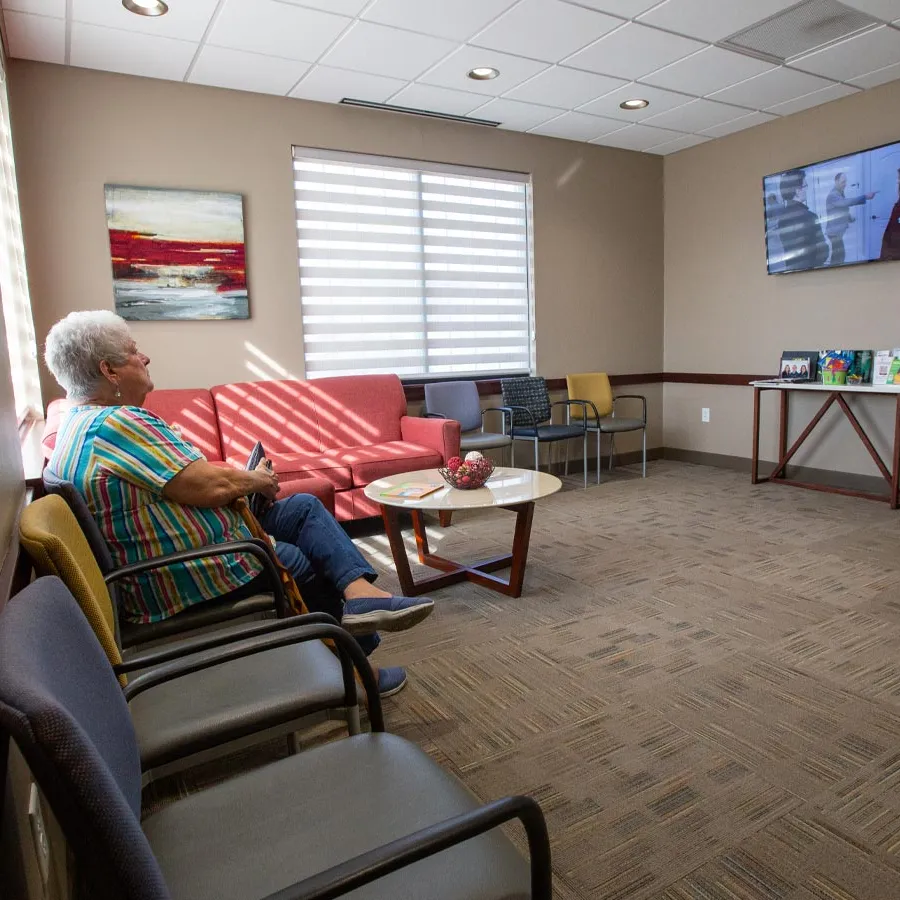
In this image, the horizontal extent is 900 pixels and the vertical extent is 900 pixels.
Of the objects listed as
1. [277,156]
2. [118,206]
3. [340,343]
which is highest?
[277,156]

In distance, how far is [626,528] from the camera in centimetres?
388

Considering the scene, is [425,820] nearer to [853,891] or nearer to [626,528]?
[853,891]

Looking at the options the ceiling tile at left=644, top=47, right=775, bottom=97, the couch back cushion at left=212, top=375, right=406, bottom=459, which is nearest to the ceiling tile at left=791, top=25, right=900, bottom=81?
the ceiling tile at left=644, top=47, right=775, bottom=97

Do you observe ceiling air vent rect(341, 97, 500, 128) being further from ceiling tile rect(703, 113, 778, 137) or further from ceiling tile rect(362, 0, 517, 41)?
ceiling tile rect(703, 113, 778, 137)

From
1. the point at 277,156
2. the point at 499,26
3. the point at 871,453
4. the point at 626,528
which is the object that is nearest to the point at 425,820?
the point at 626,528

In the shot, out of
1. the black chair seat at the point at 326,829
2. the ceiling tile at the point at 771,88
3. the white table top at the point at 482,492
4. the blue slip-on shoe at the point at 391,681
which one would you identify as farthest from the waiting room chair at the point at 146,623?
the ceiling tile at the point at 771,88

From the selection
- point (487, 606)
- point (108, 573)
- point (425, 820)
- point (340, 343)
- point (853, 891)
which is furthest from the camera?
point (340, 343)

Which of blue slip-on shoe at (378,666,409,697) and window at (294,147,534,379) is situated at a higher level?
window at (294,147,534,379)

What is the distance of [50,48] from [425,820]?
13.3 feet

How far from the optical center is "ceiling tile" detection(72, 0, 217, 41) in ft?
9.83

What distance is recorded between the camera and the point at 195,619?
5.49 feet

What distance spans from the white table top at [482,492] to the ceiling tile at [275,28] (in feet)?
7.24

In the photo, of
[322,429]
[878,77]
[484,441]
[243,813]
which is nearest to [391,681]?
[243,813]

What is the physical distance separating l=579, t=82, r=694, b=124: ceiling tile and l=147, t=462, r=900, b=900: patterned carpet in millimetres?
2819
